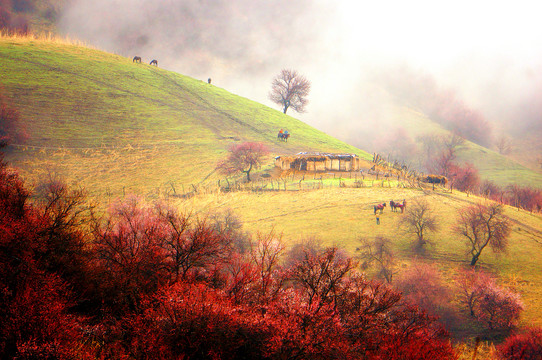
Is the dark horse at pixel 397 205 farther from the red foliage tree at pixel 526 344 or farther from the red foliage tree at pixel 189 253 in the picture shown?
the red foliage tree at pixel 189 253

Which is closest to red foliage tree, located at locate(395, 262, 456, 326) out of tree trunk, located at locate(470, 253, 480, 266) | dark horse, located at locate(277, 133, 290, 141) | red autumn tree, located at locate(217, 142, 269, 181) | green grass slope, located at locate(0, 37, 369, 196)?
tree trunk, located at locate(470, 253, 480, 266)

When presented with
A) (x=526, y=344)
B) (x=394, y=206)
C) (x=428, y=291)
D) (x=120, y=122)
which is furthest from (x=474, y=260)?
(x=120, y=122)

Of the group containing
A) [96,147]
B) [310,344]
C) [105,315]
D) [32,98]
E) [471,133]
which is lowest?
[105,315]

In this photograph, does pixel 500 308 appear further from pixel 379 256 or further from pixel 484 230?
pixel 379 256

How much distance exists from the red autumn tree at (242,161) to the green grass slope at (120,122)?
2.26m

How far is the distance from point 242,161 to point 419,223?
968 inches

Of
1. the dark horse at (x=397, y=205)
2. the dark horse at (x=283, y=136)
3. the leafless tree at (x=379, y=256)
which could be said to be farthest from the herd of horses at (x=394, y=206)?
the dark horse at (x=283, y=136)

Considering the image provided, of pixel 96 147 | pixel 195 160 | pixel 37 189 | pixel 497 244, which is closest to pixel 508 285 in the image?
pixel 497 244

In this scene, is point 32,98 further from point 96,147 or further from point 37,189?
point 37,189

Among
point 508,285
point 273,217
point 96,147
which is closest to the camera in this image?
point 508,285

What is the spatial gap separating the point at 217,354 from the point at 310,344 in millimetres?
3553

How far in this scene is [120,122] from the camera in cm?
5794

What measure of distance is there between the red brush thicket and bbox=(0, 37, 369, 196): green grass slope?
24.2m

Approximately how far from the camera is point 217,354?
13.0m
